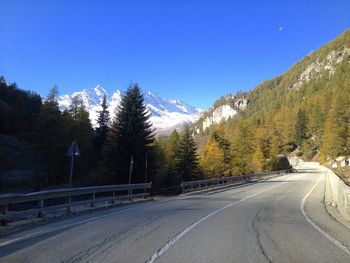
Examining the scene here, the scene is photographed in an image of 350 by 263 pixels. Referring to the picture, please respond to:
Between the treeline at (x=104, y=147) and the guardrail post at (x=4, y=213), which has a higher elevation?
the treeline at (x=104, y=147)

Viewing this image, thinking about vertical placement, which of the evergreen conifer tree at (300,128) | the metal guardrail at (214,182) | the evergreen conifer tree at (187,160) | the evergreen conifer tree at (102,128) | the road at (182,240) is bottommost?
the road at (182,240)

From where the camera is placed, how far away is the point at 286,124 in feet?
527

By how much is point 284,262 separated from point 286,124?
158760mm

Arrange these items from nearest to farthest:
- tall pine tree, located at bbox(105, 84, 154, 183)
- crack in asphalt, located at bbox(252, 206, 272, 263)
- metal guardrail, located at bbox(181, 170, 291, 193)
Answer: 1. crack in asphalt, located at bbox(252, 206, 272, 263)
2. metal guardrail, located at bbox(181, 170, 291, 193)
3. tall pine tree, located at bbox(105, 84, 154, 183)

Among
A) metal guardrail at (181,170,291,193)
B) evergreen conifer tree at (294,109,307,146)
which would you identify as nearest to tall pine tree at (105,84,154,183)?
metal guardrail at (181,170,291,193)

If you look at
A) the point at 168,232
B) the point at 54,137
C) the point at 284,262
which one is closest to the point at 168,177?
the point at 54,137

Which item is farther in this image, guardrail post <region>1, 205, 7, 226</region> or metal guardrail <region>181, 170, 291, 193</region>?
metal guardrail <region>181, 170, 291, 193</region>

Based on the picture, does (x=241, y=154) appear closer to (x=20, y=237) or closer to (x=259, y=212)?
(x=259, y=212)

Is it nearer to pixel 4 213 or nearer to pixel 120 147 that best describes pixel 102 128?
pixel 120 147

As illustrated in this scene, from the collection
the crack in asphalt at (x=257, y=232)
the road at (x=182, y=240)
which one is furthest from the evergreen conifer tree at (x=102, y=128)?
the road at (x=182, y=240)

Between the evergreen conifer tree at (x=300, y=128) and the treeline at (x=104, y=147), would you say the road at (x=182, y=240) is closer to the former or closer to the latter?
the treeline at (x=104, y=147)

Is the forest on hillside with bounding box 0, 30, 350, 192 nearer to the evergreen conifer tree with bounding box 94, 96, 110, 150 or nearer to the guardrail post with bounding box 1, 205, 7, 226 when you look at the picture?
the evergreen conifer tree with bounding box 94, 96, 110, 150

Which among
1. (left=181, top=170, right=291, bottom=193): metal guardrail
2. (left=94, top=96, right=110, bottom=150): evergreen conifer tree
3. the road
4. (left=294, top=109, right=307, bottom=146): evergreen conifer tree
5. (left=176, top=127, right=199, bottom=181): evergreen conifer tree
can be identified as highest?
(left=294, top=109, right=307, bottom=146): evergreen conifer tree

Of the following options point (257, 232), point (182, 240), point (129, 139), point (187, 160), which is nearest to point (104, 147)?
point (129, 139)
